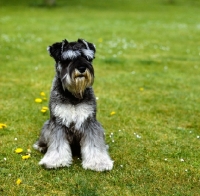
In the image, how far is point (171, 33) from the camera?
80.3ft

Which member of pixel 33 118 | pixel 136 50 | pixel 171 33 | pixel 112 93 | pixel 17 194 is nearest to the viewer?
pixel 17 194

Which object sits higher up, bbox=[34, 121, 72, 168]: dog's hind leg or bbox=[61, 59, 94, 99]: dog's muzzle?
bbox=[61, 59, 94, 99]: dog's muzzle

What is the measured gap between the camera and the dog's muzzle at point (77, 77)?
6570 mm

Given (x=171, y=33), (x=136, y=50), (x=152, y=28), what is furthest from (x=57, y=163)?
(x=152, y=28)

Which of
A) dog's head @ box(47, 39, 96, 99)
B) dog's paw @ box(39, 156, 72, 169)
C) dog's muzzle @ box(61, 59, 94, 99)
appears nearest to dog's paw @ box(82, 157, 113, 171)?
dog's paw @ box(39, 156, 72, 169)

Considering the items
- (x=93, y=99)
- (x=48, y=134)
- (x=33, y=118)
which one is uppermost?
(x=93, y=99)

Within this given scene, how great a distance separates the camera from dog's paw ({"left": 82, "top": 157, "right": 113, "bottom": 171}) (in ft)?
22.8

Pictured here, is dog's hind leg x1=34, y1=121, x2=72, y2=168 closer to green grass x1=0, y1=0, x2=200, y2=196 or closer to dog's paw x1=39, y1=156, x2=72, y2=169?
dog's paw x1=39, y1=156, x2=72, y2=169

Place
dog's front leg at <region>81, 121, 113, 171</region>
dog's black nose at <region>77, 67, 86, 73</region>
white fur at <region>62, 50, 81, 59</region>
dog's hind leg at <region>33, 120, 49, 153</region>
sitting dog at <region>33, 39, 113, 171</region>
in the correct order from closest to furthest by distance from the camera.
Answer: dog's black nose at <region>77, 67, 86, 73</region> → white fur at <region>62, 50, 81, 59</region> → sitting dog at <region>33, 39, 113, 171</region> → dog's front leg at <region>81, 121, 113, 171</region> → dog's hind leg at <region>33, 120, 49, 153</region>

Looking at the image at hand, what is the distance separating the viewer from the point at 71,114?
23.2ft

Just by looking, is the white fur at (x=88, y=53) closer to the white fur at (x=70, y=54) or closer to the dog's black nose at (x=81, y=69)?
the white fur at (x=70, y=54)

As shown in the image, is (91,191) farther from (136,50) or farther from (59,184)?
(136,50)

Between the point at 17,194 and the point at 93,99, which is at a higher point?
the point at 93,99

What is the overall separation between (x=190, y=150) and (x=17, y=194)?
3.82 meters
